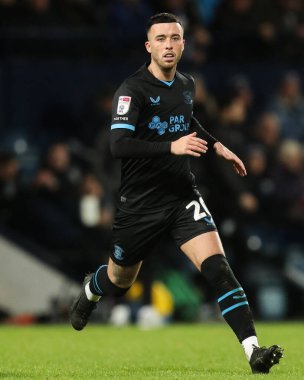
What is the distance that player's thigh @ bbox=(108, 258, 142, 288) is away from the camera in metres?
8.62

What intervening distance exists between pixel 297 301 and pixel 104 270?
7.13m

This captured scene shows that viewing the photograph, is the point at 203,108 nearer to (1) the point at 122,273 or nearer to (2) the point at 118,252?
(1) the point at 122,273

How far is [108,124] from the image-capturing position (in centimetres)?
1487

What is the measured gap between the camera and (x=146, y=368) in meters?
8.27

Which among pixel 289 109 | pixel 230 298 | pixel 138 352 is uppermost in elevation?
pixel 230 298

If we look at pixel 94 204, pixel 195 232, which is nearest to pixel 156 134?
pixel 195 232

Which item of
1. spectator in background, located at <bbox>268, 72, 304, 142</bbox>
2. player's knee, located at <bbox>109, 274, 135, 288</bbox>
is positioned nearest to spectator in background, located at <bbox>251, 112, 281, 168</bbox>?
spectator in background, located at <bbox>268, 72, 304, 142</bbox>

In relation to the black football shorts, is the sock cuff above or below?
below

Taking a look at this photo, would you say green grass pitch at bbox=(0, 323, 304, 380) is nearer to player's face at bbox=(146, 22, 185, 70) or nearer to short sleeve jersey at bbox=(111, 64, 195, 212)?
short sleeve jersey at bbox=(111, 64, 195, 212)

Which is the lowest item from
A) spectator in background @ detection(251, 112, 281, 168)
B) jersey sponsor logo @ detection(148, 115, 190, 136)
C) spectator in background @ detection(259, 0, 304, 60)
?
spectator in background @ detection(251, 112, 281, 168)

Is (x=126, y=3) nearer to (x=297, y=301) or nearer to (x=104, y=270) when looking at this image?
(x=297, y=301)

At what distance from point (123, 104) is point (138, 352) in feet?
9.05

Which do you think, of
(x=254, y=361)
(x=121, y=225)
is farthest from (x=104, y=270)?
(x=254, y=361)

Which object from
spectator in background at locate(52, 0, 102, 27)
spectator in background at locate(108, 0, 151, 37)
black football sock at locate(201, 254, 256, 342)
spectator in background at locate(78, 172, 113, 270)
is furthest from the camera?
spectator in background at locate(108, 0, 151, 37)
